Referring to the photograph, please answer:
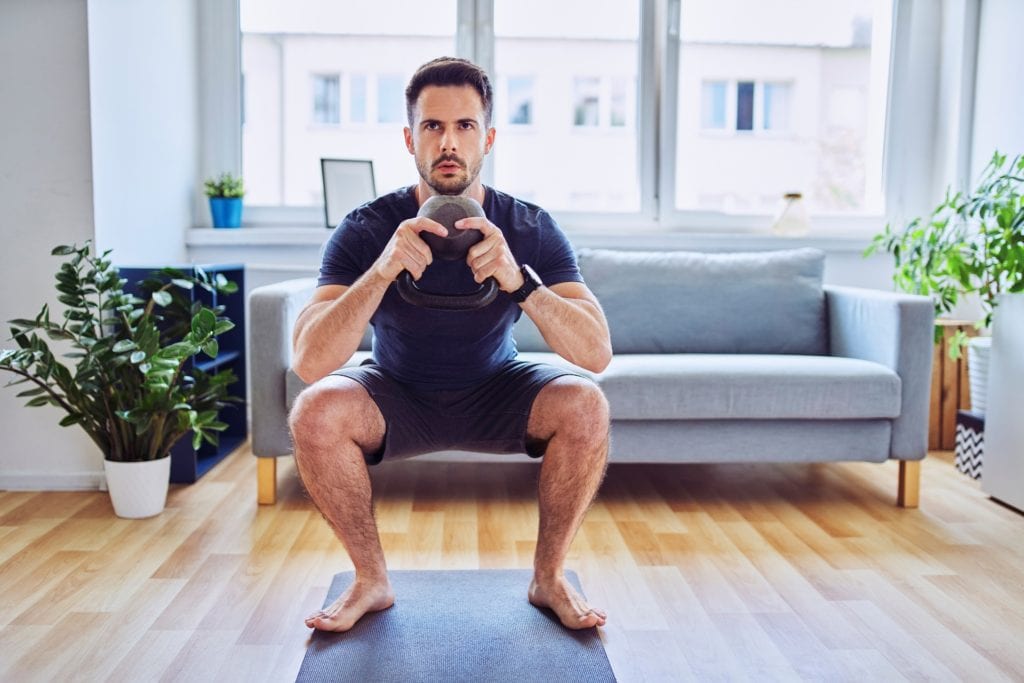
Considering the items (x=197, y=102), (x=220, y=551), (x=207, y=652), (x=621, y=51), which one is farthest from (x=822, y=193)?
(x=207, y=652)

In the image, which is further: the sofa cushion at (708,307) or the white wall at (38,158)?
the sofa cushion at (708,307)

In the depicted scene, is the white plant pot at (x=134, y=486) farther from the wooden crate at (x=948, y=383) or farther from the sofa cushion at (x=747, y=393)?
the wooden crate at (x=948, y=383)

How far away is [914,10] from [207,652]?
3.62m

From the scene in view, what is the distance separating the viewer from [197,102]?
3.68m

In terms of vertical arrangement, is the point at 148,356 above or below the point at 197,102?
below

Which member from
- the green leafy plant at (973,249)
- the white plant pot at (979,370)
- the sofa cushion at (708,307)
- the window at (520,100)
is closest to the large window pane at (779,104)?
the green leafy plant at (973,249)

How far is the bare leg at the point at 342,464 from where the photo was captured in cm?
178

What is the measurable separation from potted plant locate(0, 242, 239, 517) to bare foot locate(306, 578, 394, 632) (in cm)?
89

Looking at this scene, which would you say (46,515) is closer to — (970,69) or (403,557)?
(403,557)

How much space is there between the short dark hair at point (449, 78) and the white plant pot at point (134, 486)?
1299 millimetres

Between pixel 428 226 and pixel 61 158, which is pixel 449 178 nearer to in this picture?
pixel 428 226

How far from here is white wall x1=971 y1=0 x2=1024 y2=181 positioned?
3264 millimetres

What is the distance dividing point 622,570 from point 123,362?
1.41 m

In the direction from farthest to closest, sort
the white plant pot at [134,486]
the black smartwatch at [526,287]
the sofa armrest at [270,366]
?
the sofa armrest at [270,366] → the white plant pot at [134,486] → the black smartwatch at [526,287]
